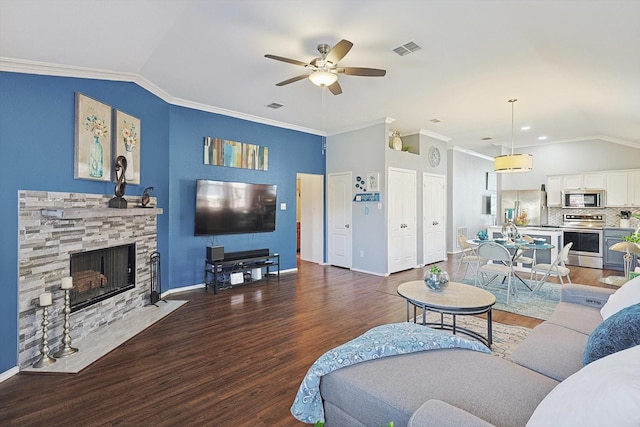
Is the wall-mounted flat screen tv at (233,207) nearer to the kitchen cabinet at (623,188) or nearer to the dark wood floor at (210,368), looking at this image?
the dark wood floor at (210,368)

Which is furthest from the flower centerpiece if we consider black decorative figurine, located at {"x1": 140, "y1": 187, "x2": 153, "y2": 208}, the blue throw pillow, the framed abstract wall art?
the framed abstract wall art

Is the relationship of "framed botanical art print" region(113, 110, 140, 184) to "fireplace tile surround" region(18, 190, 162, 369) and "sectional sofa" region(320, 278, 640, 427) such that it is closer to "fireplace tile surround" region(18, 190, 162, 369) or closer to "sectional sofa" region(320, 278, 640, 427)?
"fireplace tile surround" region(18, 190, 162, 369)

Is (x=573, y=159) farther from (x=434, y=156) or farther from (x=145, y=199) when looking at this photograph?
(x=145, y=199)

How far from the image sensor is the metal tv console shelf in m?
4.96

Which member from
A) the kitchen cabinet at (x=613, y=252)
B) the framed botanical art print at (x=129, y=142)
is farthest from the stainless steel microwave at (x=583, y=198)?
the framed botanical art print at (x=129, y=142)

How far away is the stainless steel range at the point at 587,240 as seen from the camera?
677 centimetres

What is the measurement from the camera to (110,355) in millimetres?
2811

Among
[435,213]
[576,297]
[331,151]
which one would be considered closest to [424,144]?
[435,213]

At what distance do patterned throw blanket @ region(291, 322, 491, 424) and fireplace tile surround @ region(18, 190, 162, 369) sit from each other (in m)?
2.51

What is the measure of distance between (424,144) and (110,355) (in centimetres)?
658

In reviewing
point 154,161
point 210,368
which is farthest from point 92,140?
point 210,368

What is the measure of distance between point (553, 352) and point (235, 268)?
14.3 feet

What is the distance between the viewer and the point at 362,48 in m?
3.27

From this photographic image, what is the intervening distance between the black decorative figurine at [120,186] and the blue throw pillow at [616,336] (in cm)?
398
